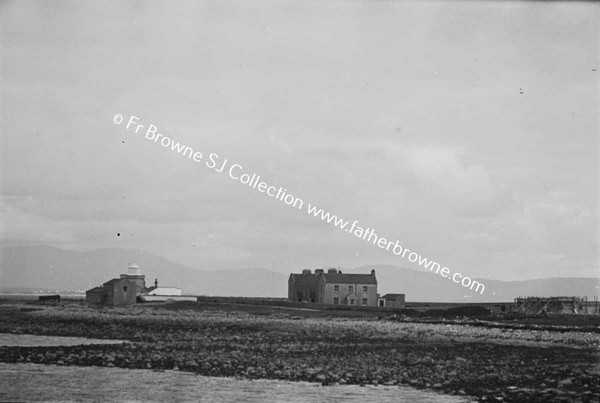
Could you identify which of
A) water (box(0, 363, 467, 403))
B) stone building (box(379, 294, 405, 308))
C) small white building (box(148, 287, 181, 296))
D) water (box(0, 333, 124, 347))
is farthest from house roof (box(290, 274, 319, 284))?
water (box(0, 363, 467, 403))

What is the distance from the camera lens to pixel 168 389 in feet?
84.5

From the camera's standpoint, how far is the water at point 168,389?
24188 mm

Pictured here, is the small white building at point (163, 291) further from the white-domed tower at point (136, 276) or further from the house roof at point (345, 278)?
the house roof at point (345, 278)

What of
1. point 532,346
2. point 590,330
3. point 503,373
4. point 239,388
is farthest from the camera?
point 590,330

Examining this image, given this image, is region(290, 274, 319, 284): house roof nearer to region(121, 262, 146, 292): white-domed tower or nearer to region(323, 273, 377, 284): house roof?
region(323, 273, 377, 284): house roof

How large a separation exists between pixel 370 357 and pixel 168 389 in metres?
11.4

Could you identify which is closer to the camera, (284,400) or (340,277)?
(284,400)

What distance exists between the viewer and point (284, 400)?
2398 cm

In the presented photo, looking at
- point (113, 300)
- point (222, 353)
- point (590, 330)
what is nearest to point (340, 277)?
point (113, 300)

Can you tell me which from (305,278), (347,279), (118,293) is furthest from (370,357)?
(305,278)

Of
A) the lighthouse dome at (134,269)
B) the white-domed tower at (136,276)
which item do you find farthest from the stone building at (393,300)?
the lighthouse dome at (134,269)

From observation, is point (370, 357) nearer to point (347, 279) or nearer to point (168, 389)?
point (168, 389)

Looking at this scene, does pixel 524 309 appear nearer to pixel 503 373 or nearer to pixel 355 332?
pixel 355 332

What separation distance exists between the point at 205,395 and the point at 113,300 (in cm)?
8242
